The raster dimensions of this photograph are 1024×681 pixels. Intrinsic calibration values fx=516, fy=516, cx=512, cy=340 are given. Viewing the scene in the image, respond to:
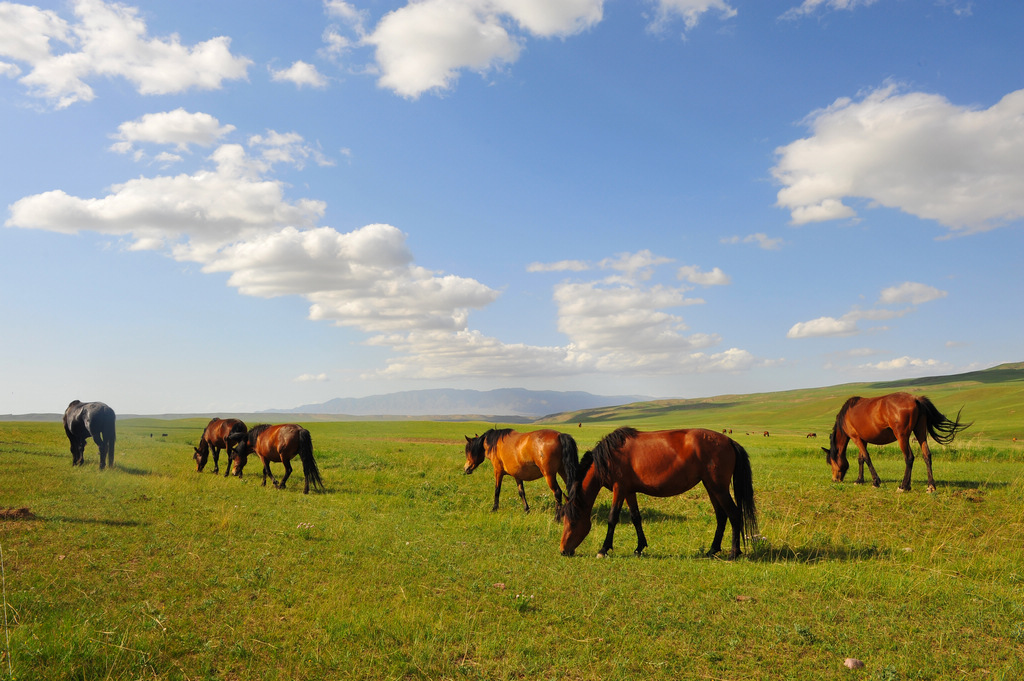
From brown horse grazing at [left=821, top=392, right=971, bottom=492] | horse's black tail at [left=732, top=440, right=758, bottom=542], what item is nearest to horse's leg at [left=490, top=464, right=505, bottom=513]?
horse's black tail at [left=732, top=440, right=758, bottom=542]

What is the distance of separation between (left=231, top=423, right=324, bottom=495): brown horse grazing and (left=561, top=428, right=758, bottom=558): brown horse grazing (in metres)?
9.54

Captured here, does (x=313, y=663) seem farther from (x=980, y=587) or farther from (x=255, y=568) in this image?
(x=980, y=587)

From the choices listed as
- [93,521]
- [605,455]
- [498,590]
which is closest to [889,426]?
[605,455]

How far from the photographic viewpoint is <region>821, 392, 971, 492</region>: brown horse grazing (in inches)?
561

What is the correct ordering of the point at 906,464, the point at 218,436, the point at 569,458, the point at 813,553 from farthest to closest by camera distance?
the point at 218,436 → the point at 906,464 → the point at 569,458 → the point at 813,553

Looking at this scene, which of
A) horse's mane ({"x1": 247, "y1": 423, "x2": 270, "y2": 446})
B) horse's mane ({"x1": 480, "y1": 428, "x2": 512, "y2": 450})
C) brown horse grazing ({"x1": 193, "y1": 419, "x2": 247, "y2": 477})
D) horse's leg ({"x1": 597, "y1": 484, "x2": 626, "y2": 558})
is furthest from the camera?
brown horse grazing ({"x1": 193, "y1": 419, "x2": 247, "y2": 477})

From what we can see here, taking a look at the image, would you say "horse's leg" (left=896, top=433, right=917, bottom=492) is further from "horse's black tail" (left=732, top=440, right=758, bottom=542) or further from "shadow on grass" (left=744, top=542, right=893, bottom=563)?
"horse's black tail" (left=732, top=440, right=758, bottom=542)

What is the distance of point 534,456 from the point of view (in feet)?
A: 46.2

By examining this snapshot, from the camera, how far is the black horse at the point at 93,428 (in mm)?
19297

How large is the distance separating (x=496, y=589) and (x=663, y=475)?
3.92 meters

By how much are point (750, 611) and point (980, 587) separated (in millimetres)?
4093

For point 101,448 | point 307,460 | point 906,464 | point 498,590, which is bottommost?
point 498,590

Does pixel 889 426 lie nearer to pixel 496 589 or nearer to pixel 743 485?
pixel 743 485

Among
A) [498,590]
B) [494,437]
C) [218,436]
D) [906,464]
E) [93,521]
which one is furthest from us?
[218,436]
